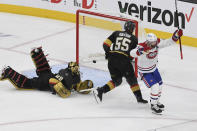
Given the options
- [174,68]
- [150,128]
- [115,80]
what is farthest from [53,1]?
[150,128]

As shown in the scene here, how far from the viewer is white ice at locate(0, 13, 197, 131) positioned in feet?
22.6

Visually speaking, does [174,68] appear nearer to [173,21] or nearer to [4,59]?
[173,21]

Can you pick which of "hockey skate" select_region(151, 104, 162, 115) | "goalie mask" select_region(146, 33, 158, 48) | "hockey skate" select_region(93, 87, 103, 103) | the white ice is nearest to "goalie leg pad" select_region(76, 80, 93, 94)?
the white ice

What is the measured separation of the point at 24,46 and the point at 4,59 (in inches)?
34.8

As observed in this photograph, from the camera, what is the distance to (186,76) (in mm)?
8875

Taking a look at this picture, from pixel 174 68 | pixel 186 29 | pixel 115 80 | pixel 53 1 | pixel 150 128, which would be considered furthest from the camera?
pixel 53 1

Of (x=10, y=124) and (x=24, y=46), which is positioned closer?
(x=10, y=124)

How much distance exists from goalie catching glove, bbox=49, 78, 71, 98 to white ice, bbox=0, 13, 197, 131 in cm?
8

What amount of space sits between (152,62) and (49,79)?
1541 millimetres

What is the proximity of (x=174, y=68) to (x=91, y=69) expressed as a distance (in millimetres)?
1322

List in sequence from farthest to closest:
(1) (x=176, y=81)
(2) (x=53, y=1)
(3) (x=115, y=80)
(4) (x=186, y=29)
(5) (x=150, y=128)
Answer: (2) (x=53, y=1) → (4) (x=186, y=29) → (1) (x=176, y=81) → (3) (x=115, y=80) → (5) (x=150, y=128)

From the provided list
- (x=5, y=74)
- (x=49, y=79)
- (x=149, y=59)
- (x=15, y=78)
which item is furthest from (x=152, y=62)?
(x=5, y=74)

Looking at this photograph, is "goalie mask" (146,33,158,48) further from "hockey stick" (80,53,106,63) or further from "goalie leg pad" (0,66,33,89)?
"hockey stick" (80,53,106,63)

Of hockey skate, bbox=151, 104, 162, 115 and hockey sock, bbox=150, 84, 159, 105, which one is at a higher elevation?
hockey sock, bbox=150, 84, 159, 105
